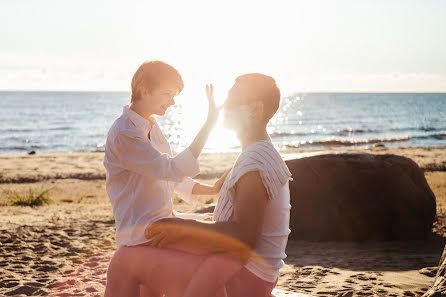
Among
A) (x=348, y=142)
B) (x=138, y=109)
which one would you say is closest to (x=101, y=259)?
(x=138, y=109)

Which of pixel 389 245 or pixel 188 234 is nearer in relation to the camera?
pixel 188 234

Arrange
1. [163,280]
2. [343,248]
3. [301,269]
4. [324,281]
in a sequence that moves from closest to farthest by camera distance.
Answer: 1. [163,280]
2. [324,281]
3. [301,269]
4. [343,248]

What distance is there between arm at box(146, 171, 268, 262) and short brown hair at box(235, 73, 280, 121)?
0.47 meters

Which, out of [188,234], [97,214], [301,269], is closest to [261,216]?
[188,234]

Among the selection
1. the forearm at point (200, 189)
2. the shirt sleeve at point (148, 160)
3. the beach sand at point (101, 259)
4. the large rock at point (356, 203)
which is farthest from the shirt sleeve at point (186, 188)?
the large rock at point (356, 203)

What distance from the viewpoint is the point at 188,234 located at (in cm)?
269

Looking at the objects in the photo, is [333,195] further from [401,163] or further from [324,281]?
[324,281]

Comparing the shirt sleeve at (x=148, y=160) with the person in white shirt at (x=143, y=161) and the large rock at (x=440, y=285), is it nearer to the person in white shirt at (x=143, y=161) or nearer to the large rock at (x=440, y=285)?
the person in white shirt at (x=143, y=161)

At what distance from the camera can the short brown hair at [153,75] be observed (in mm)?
3068

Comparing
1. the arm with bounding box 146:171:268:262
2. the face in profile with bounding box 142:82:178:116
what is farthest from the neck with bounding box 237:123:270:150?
the face in profile with bounding box 142:82:178:116

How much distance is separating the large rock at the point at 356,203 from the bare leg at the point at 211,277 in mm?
5563

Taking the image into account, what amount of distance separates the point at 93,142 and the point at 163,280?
39.1 metres

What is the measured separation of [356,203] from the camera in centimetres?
796

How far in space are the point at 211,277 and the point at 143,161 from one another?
81 centimetres
